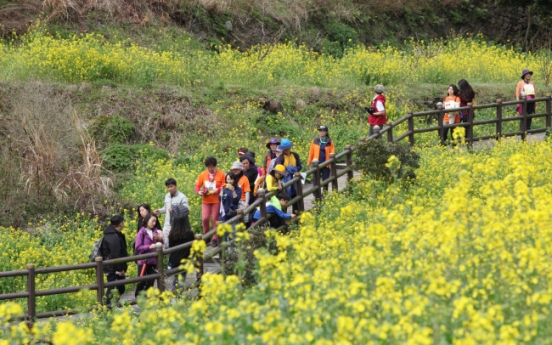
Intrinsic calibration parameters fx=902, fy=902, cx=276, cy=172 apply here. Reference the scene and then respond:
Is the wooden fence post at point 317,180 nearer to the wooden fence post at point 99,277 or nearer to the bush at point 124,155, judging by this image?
the wooden fence post at point 99,277

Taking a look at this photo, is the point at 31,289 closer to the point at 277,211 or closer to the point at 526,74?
the point at 277,211

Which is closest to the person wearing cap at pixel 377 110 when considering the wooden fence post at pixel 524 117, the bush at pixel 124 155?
the wooden fence post at pixel 524 117

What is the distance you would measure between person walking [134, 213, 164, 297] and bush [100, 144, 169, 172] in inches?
249

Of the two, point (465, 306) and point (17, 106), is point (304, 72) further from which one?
point (465, 306)

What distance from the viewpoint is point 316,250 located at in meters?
9.02

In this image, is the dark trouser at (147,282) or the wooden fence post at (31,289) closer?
the wooden fence post at (31,289)

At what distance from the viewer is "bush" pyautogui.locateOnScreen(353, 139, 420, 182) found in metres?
15.9

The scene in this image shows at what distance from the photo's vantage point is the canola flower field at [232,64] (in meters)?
21.1

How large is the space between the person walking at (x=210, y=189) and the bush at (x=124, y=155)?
5.04m

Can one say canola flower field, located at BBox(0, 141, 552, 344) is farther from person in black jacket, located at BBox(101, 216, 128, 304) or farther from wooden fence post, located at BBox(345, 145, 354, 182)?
wooden fence post, located at BBox(345, 145, 354, 182)

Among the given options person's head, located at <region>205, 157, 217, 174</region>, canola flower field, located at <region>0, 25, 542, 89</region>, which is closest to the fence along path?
person's head, located at <region>205, 157, 217, 174</region>

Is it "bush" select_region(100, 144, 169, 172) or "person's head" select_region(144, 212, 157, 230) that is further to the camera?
"bush" select_region(100, 144, 169, 172)

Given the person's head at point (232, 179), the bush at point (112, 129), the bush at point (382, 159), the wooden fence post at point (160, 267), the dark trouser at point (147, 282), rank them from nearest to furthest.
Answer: the wooden fence post at point (160, 267) → the dark trouser at point (147, 282) → the person's head at point (232, 179) → the bush at point (382, 159) → the bush at point (112, 129)

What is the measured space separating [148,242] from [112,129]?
760cm
